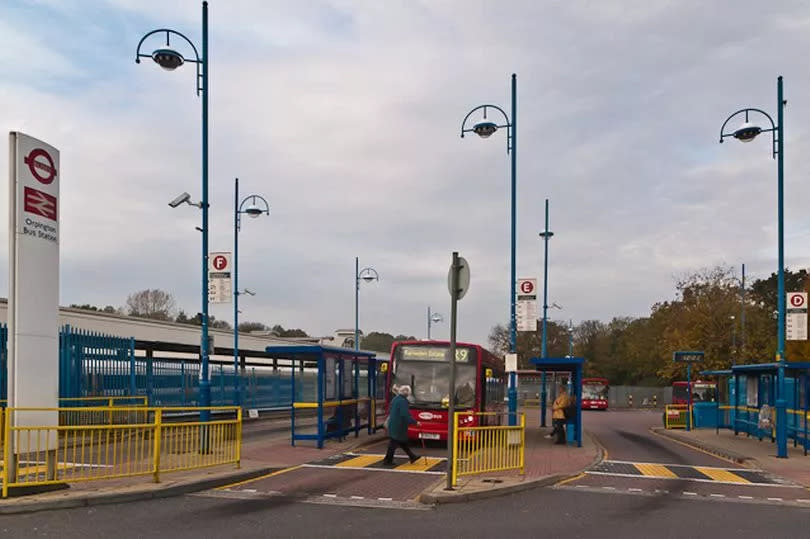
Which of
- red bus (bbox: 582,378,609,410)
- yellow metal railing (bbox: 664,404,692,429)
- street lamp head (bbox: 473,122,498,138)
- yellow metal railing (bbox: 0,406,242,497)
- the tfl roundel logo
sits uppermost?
street lamp head (bbox: 473,122,498,138)

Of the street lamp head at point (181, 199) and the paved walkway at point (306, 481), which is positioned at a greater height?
the street lamp head at point (181, 199)

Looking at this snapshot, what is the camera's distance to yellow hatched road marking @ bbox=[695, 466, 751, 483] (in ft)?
52.5

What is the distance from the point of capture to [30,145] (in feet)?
38.5

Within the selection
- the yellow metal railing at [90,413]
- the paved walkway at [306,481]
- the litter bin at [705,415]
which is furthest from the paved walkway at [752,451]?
the yellow metal railing at [90,413]

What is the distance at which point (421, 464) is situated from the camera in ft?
55.8

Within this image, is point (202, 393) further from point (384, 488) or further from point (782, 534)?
point (782, 534)

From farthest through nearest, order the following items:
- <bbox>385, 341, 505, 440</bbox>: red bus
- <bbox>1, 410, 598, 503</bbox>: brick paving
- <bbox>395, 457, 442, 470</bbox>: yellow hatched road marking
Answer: <bbox>385, 341, 505, 440</bbox>: red bus → <bbox>395, 457, 442, 470</bbox>: yellow hatched road marking → <bbox>1, 410, 598, 503</bbox>: brick paving

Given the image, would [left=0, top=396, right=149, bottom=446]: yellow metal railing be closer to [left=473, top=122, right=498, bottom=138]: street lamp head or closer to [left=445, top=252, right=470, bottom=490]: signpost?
[left=445, top=252, right=470, bottom=490]: signpost

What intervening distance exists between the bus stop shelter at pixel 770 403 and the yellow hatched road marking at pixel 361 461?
9.78m

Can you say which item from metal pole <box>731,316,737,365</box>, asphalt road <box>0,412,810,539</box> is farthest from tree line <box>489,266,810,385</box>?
asphalt road <box>0,412,810,539</box>

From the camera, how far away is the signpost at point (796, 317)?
20703mm

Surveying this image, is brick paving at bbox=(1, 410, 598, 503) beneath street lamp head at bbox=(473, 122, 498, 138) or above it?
beneath

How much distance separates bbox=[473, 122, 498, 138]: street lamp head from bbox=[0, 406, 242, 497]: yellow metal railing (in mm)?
10908

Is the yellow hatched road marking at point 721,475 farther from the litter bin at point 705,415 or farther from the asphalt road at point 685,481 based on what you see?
the litter bin at point 705,415
